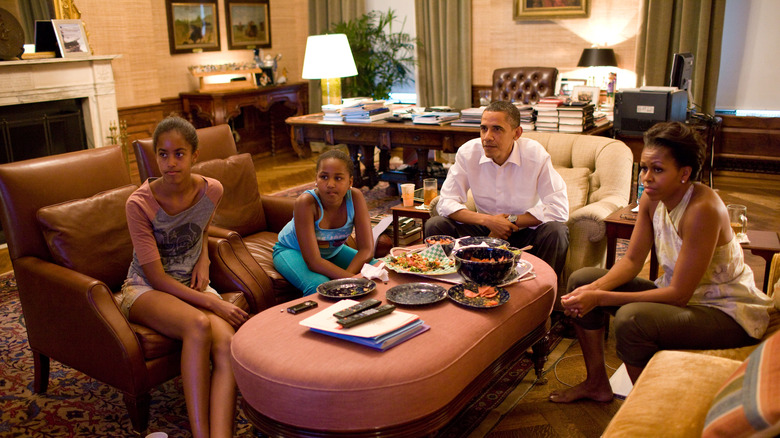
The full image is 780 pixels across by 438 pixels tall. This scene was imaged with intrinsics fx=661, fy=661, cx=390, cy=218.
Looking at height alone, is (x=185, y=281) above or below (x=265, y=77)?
below

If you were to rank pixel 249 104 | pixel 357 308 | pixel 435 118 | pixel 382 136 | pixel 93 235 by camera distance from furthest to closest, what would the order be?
pixel 249 104 → pixel 382 136 → pixel 435 118 → pixel 93 235 → pixel 357 308

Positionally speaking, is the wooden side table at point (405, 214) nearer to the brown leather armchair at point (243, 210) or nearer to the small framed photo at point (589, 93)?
the brown leather armchair at point (243, 210)

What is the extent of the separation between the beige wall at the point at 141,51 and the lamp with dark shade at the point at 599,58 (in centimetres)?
363

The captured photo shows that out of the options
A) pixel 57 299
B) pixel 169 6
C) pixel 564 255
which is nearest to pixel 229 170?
pixel 57 299

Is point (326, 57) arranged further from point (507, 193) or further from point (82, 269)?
point (82, 269)

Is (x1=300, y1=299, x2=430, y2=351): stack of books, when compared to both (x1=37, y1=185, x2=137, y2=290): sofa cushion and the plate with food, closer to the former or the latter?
the plate with food

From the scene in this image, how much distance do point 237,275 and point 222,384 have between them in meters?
0.56

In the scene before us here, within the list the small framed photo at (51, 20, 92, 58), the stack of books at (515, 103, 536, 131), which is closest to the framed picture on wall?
the small framed photo at (51, 20, 92, 58)

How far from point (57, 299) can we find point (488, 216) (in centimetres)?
176

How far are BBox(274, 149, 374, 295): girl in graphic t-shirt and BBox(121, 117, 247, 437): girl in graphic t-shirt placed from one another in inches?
13.8

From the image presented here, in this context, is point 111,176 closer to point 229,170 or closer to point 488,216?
point 229,170

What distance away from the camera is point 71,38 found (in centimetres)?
509

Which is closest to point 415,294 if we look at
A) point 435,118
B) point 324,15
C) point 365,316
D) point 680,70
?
point 365,316

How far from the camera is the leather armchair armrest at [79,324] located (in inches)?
84.3
